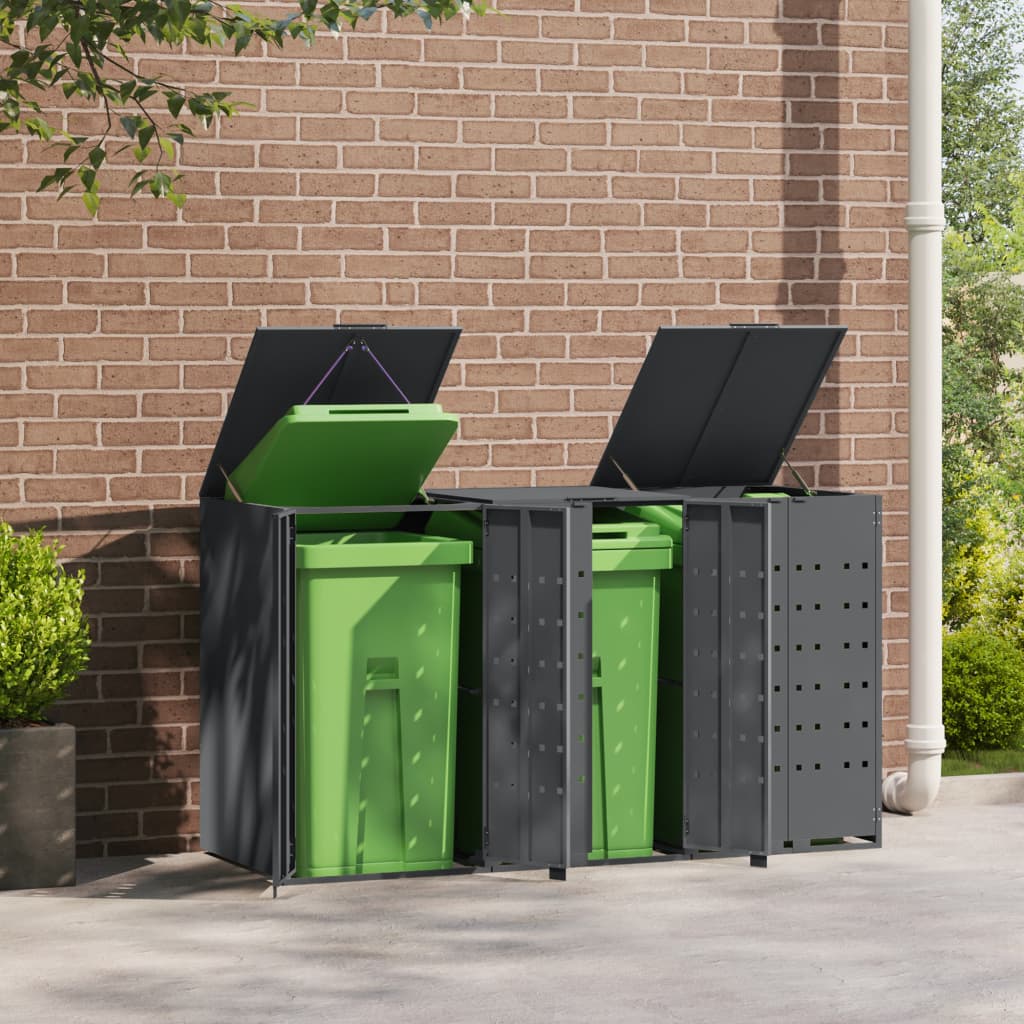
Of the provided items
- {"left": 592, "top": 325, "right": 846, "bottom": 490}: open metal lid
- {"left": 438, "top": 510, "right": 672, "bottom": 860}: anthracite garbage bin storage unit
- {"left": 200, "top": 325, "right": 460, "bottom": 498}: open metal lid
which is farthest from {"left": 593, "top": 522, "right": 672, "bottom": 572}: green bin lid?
{"left": 200, "top": 325, "right": 460, "bottom": 498}: open metal lid

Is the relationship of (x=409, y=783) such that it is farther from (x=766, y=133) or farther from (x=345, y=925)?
(x=766, y=133)

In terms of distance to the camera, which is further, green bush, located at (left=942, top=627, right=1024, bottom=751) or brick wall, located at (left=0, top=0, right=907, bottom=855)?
green bush, located at (left=942, top=627, right=1024, bottom=751)

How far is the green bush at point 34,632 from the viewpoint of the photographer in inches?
257

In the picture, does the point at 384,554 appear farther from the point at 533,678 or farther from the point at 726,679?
the point at 726,679

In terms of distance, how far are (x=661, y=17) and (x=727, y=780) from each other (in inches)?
128

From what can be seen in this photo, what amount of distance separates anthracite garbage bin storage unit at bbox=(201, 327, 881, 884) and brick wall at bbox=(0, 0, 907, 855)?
48 cm

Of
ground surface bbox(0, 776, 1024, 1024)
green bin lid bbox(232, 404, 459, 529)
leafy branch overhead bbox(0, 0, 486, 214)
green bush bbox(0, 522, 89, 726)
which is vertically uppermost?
leafy branch overhead bbox(0, 0, 486, 214)

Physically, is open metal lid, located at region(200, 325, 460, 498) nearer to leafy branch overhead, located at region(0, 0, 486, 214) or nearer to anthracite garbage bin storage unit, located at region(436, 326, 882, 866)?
anthracite garbage bin storage unit, located at region(436, 326, 882, 866)

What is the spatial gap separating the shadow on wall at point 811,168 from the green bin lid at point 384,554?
210 centimetres

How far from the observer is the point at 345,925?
20.1ft

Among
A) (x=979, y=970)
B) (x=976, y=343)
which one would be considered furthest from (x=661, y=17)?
(x=976, y=343)

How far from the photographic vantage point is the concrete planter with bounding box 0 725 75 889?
6621mm

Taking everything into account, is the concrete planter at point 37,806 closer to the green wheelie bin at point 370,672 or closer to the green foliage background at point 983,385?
the green wheelie bin at point 370,672

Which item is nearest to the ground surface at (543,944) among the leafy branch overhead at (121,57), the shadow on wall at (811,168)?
the shadow on wall at (811,168)
